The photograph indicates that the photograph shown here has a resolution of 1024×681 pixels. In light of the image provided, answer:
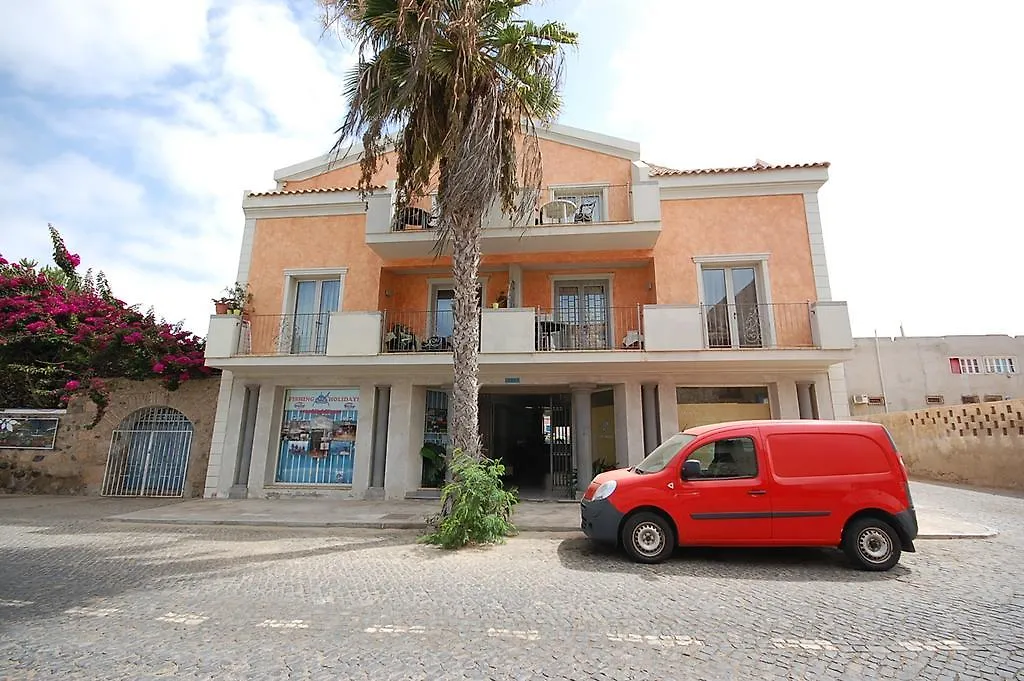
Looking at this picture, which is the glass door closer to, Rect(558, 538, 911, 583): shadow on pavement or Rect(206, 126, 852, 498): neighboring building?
Rect(206, 126, 852, 498): neighboring building

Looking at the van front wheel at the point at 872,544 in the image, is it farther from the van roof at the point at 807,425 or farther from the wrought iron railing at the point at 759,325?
the wrought iron railing at the point at 759,325

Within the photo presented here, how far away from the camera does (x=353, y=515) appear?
9625 mm

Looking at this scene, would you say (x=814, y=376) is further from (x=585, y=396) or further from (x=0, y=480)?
(x=0, y=480)

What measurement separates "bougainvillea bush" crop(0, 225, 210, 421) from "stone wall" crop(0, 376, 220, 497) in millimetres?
302

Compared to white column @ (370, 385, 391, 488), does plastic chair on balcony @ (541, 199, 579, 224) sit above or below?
above

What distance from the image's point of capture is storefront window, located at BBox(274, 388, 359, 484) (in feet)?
40.1

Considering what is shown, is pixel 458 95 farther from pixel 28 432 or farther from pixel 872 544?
pixel 28 432

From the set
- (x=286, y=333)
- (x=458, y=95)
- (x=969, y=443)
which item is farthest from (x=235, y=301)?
(x=969, y=443)

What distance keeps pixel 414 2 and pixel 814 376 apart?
1147 cm

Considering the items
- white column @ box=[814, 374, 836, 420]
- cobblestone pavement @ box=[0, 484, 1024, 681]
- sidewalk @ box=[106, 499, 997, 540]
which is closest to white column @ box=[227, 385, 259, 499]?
sidewalk @ box=[106, 499, 997, 540]

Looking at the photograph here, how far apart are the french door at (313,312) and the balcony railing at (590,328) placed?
5.66 m

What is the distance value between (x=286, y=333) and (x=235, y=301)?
1635 millimetres

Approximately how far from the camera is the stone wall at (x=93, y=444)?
12.6 meters

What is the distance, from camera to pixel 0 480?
1271 cm
